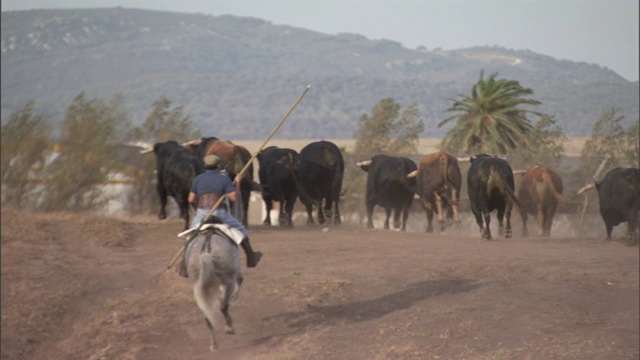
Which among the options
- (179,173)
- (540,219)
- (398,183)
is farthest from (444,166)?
(179,173)

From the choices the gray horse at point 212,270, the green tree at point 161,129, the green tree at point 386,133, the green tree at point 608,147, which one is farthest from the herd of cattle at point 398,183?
the green tree at point 386,133

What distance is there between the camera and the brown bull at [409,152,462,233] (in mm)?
27484

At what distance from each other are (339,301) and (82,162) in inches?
883

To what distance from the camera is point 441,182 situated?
1084 inches

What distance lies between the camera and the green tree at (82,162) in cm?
3906

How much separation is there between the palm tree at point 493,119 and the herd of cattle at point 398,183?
22.2 m

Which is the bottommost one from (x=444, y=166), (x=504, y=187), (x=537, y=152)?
(x=537, y=152)

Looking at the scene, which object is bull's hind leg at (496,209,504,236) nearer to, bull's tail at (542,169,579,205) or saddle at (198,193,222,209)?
bull's tail at (542,169,579,205)

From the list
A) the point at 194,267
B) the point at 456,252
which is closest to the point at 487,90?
the point at 456,252

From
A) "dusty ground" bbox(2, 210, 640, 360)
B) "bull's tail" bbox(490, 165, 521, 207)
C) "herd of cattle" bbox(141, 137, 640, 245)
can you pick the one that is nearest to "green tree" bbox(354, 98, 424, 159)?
"herd of cattle" bbox(141, 137, 640, 245)

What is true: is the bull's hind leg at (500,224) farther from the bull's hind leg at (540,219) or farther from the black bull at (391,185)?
the bull's hind leg at (540,219)

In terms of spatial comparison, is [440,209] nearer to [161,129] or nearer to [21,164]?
[21,164]

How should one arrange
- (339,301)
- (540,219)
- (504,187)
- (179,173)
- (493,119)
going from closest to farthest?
(339,301)
(504,187)
(179,173)
(540,219)
(493,119)

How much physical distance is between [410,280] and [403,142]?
40039mm
